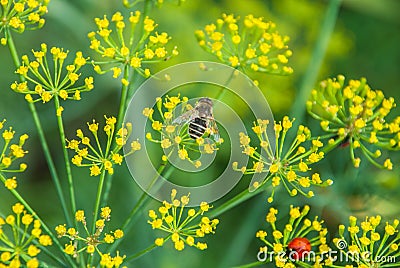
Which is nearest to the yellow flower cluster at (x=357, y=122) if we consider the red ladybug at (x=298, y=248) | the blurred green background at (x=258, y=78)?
the red ladybug at (x=298, y=248)

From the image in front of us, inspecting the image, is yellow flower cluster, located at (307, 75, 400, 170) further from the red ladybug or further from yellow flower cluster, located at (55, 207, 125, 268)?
yellow flower cluster, located at (55, 207, 125, 268)

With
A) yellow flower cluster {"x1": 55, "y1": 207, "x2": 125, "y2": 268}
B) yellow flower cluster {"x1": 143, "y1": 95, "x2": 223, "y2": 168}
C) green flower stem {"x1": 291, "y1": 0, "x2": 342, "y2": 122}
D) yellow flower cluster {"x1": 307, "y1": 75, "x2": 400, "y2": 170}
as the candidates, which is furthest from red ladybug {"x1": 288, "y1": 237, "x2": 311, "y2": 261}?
green flower stem {"x1": 291, "y1": 0, "x2": 342, "y2": 122}

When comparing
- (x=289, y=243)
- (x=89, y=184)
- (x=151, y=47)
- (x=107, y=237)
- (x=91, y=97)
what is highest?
(x=91, y=97)

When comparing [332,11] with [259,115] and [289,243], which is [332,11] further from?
[289,243]

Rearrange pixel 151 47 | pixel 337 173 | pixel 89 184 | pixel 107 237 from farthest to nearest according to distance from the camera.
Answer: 1. pixel 89 184
2. pixel 337 173
3. pixel 151 47
4. pixel 107 237

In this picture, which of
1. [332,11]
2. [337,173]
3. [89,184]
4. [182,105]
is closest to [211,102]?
[182,105]

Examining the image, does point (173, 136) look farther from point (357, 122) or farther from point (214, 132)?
point (357, 122)

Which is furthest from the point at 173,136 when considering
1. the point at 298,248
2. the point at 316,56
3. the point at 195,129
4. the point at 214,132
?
the point at 316,56
